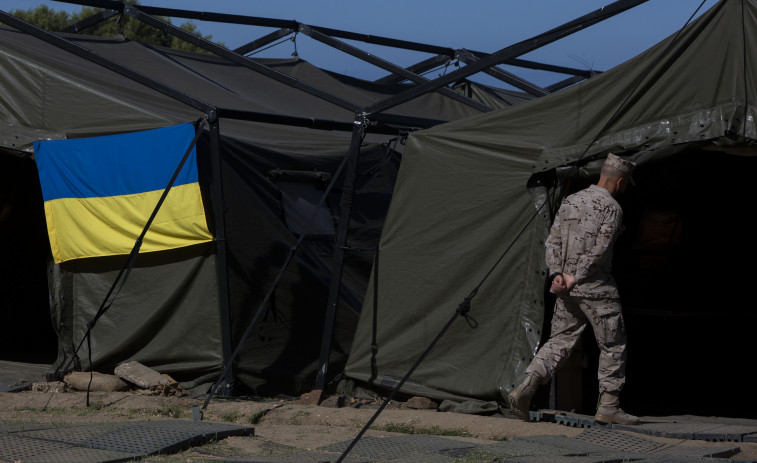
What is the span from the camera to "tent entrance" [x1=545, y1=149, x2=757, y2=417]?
29.7 feet

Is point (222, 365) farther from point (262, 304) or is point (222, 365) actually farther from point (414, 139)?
point (414, 139)

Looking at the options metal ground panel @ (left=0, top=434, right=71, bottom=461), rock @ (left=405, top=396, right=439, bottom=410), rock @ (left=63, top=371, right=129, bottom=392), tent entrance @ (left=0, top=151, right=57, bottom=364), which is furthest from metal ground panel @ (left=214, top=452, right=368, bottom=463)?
tent entrance @ (left=0, top=151, right=57, bottom=364)

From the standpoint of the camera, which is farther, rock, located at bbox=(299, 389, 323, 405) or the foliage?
rock, located at bbox=(299, 389, 323, 405)

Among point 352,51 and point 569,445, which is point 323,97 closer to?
point 352,51

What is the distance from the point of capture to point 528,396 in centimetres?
697

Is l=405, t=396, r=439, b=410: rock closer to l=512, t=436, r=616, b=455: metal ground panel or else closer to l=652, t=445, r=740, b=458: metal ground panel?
l=512, t=436, r=616, b=455: metal ground panel

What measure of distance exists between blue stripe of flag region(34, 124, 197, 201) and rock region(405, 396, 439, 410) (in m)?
2.48

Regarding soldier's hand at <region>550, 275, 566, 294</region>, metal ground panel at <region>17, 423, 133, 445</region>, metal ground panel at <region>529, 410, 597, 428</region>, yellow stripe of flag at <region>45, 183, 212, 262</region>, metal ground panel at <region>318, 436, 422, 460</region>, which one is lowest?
metal ground panel at <region>17, 423, 133, 445</region>

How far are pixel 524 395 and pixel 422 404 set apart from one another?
1.20 meters

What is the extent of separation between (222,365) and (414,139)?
234 cm

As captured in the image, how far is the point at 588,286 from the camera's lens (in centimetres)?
686

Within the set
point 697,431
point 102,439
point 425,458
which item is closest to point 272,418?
point 102,439

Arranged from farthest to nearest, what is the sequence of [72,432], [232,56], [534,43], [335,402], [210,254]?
1. [232,56]
2. [210,254]
3. [335,402]
4. [534,43]
5. [72,432]

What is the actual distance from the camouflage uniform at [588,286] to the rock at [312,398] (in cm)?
195
